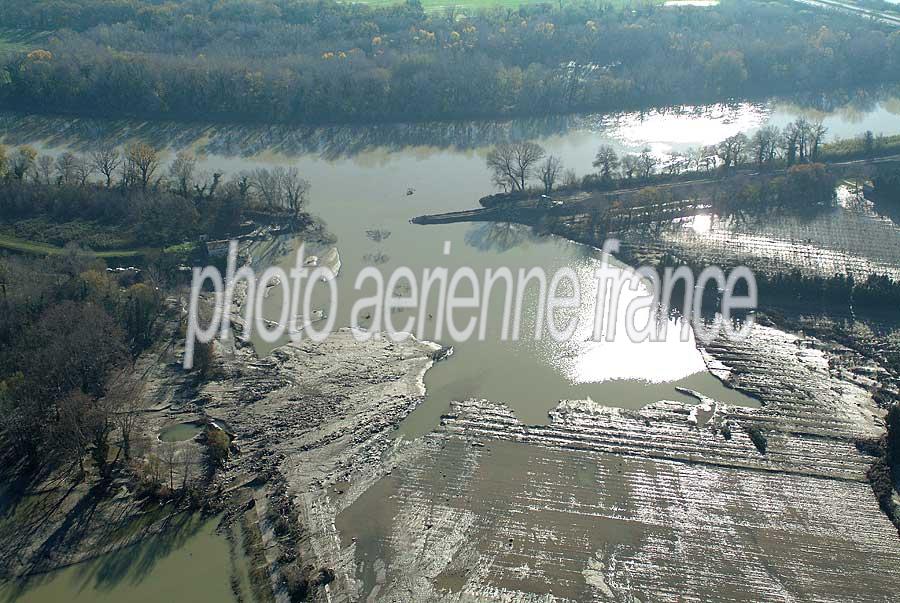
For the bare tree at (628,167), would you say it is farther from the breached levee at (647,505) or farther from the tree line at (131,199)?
the breached levee at (647,505)

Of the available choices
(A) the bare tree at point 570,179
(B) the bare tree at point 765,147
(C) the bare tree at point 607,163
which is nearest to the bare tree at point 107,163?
(A) the bare tree at point 570,179

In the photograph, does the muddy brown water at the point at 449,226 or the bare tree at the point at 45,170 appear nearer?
the muddy brown water at the point at 449,226

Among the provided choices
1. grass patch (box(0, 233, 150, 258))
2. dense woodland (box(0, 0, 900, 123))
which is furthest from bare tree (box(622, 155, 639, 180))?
grass patch (box(0, 233, 150, 258))

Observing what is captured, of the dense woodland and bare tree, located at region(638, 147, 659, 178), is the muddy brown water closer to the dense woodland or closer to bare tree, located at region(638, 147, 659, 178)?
the dense woodland

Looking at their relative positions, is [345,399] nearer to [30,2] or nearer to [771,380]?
[771,380]

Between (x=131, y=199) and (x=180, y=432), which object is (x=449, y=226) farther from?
(x=180, y=432)
